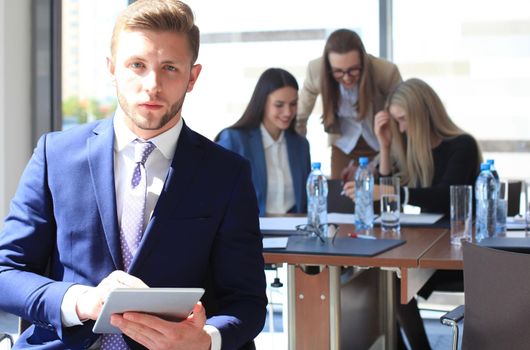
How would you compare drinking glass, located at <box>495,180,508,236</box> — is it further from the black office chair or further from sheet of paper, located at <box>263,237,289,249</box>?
the black office chair

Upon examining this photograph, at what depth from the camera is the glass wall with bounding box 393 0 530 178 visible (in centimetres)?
518

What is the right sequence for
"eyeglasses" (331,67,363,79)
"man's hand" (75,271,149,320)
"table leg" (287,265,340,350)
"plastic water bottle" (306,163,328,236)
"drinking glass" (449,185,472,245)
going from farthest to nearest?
1. "eyeglasses" (331,67,363,79)
2. "plastic water bottle" (306,163,328,236)
3. "drinking glass" (449,185,472,245)
4. "table leg" (287,265,340,350)
5. "man's hand" (75,271,149,320)

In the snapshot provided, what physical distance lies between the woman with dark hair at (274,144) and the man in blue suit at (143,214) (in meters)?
2.53

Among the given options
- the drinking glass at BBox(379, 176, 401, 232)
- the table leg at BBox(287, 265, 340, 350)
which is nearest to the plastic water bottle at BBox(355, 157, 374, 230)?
the drinking glass at BBox(379, 176, 401, 232)

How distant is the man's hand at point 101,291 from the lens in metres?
1.49

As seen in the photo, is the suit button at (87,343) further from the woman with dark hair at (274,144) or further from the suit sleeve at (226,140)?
the suit sleeve at (226,140)

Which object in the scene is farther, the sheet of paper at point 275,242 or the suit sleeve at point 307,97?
the suit sleeve at point 307,97

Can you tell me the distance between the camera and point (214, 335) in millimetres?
1571

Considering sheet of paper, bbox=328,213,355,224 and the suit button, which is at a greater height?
sheet of paper, bbox=328,213,355,224

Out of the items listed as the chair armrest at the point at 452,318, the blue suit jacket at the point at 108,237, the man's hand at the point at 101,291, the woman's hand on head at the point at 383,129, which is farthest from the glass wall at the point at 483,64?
the man's hand at the point at 101,291

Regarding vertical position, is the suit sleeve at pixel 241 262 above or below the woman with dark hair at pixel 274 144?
below

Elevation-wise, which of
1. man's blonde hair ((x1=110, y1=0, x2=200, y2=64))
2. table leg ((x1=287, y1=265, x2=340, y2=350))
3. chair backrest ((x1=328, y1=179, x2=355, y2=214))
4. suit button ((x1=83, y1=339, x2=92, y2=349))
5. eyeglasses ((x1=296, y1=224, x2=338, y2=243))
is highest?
man's blonde hair ((x1=110, y1=0, x2=200, y2=64))

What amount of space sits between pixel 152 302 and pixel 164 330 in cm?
8

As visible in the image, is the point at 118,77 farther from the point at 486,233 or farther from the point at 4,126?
the point at 4,126
